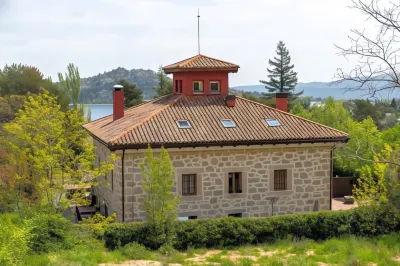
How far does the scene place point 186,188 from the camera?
20719mm

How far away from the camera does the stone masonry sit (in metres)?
19.9

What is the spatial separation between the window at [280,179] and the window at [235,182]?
1657mm

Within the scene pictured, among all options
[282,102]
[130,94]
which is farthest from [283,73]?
[282,102]

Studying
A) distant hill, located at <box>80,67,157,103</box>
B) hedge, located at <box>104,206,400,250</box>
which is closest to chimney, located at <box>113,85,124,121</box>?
hedge, located at <box>104,206,400,250</box>

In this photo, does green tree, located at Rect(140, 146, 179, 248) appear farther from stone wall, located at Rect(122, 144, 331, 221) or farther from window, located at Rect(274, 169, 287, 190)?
window, located at Rect(274, 169, 287, 190)

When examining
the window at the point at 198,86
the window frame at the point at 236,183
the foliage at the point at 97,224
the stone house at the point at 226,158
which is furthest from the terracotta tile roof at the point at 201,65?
the foliage at the point at 97,224

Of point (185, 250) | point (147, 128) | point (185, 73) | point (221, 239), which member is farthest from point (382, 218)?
point (185, 73)

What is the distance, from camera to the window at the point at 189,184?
20.7 metres

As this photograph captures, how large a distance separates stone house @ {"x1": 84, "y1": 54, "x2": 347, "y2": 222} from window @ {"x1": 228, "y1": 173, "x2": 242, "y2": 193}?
0.14 feet

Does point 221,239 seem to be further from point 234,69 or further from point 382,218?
point 234,69

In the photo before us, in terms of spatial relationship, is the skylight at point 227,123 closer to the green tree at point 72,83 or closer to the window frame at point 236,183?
the window frame at point 236,183

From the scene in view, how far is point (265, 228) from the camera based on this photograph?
17.6 meters

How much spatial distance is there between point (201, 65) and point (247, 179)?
258 inches

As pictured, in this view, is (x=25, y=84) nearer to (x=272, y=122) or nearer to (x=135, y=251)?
(x=272, y=122)
